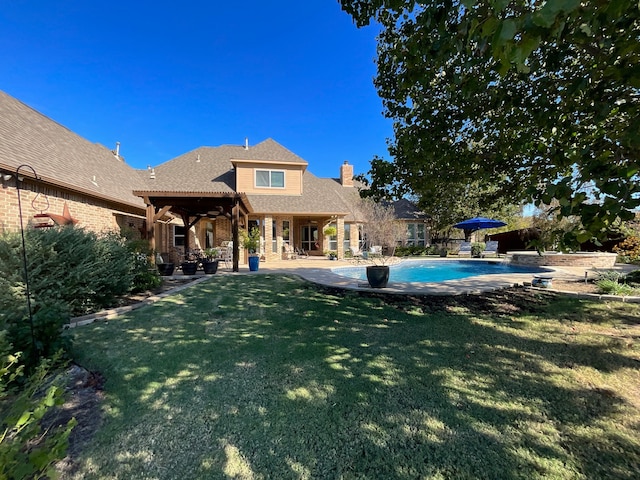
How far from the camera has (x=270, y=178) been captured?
1955cm

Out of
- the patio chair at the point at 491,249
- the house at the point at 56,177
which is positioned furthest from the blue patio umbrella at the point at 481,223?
the house at the point at 56,177

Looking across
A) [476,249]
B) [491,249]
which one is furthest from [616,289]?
[476,249]

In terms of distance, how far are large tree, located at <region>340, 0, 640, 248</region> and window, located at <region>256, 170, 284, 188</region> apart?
544 inches

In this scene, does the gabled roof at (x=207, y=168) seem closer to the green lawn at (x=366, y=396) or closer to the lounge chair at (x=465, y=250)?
the lounge chair at (x=465, y=250)

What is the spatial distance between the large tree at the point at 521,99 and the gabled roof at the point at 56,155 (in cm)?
935

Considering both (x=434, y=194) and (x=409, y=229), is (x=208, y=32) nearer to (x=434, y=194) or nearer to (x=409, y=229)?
(x=434, y=194)

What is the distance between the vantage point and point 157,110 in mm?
17438

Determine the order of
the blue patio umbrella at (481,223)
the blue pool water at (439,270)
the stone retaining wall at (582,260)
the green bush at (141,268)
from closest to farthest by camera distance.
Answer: the green bush at (141,268) < the blue pool water at (439,270) < the stone retaining wall at (582,260) < the blue patio umbrella at (481,223)

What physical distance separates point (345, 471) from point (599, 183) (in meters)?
2.91

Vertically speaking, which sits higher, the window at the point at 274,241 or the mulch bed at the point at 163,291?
the window at the point at 274,241

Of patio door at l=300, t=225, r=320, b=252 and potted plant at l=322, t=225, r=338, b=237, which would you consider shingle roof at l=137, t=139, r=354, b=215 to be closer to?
potted plant at l=322, t=225, r=338, b=237

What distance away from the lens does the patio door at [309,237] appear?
23.3 meters


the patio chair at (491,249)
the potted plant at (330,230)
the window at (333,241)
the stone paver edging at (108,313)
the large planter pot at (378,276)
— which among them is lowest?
the stone paver edging at (108,313)

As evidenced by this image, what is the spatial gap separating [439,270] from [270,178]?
12.2m
